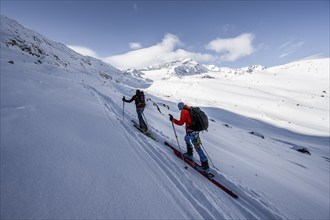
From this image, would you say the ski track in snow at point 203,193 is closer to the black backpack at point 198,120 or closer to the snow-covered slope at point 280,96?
the black backpack at point 198,120

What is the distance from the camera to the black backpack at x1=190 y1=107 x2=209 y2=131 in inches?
278

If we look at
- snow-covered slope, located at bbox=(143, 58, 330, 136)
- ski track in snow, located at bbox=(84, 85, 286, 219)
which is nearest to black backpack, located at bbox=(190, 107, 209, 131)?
ski track in snow, located at bbox=(84, 85, 286, 219)

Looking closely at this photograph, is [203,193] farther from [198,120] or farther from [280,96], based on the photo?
[280,96]

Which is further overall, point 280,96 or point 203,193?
point 280,96

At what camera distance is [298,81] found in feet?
213

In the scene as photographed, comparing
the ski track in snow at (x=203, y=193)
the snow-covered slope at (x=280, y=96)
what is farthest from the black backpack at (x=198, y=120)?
the snow-covered slope at (x=280, y=96)

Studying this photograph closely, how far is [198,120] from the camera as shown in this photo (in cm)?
708

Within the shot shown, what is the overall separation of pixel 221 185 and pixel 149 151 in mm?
2898

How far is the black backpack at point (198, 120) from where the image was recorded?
23.2 feet

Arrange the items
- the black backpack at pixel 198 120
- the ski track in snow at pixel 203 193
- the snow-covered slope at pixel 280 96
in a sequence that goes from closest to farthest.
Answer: the ski track in snow at pixel 203 193, the black backpack at pixel 198 120, the snow-covered slope at pixel 280 96

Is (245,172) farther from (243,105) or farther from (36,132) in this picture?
(243,105)

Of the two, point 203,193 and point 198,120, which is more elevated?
point 198,120

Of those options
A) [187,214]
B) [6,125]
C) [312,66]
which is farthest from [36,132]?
[312,66]

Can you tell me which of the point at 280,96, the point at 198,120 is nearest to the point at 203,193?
the point at 198,120
